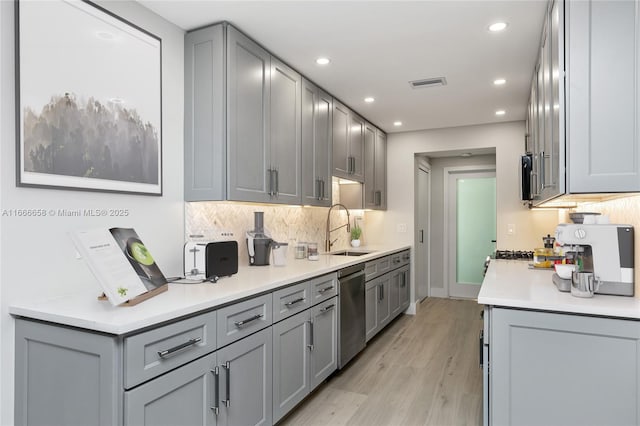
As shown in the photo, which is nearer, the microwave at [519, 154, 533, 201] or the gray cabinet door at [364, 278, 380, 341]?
the microwave at [519, 154, 533, 201]

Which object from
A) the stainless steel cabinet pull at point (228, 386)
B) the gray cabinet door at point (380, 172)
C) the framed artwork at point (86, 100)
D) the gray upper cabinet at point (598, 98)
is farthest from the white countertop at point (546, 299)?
the gray cabinet door at point (380, 172)

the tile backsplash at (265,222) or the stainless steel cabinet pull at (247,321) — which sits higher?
the tile backsplash at (265,222)

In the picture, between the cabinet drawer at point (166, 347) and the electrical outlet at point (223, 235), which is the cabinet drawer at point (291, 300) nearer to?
the cabinet drawer at point (166, 347)

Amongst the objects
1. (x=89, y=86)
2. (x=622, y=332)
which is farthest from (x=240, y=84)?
(x=622, y=332)

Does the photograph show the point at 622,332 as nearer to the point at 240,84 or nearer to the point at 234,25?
the point at 240,84

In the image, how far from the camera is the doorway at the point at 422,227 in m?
5.64

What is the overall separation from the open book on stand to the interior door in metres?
5.19

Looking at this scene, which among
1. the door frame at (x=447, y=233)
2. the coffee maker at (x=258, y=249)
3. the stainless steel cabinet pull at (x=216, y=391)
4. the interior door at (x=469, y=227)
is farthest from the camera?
the door frame at (x=447, y=233)

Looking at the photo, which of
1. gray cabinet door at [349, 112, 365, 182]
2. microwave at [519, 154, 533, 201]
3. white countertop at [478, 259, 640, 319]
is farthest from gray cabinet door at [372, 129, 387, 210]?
white countertop at [478, 259, 640, 319]

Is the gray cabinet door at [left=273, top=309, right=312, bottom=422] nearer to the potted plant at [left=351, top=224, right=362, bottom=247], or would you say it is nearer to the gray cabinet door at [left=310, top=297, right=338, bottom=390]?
the gray cabinet door at [left=310, top=297, right=338, bottom=390]

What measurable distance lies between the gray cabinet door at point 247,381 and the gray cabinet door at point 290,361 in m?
0.07

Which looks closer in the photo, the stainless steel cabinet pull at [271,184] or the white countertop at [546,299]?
the white countertop at [546,299]

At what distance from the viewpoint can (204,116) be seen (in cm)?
253

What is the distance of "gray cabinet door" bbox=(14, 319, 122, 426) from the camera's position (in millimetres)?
1418
